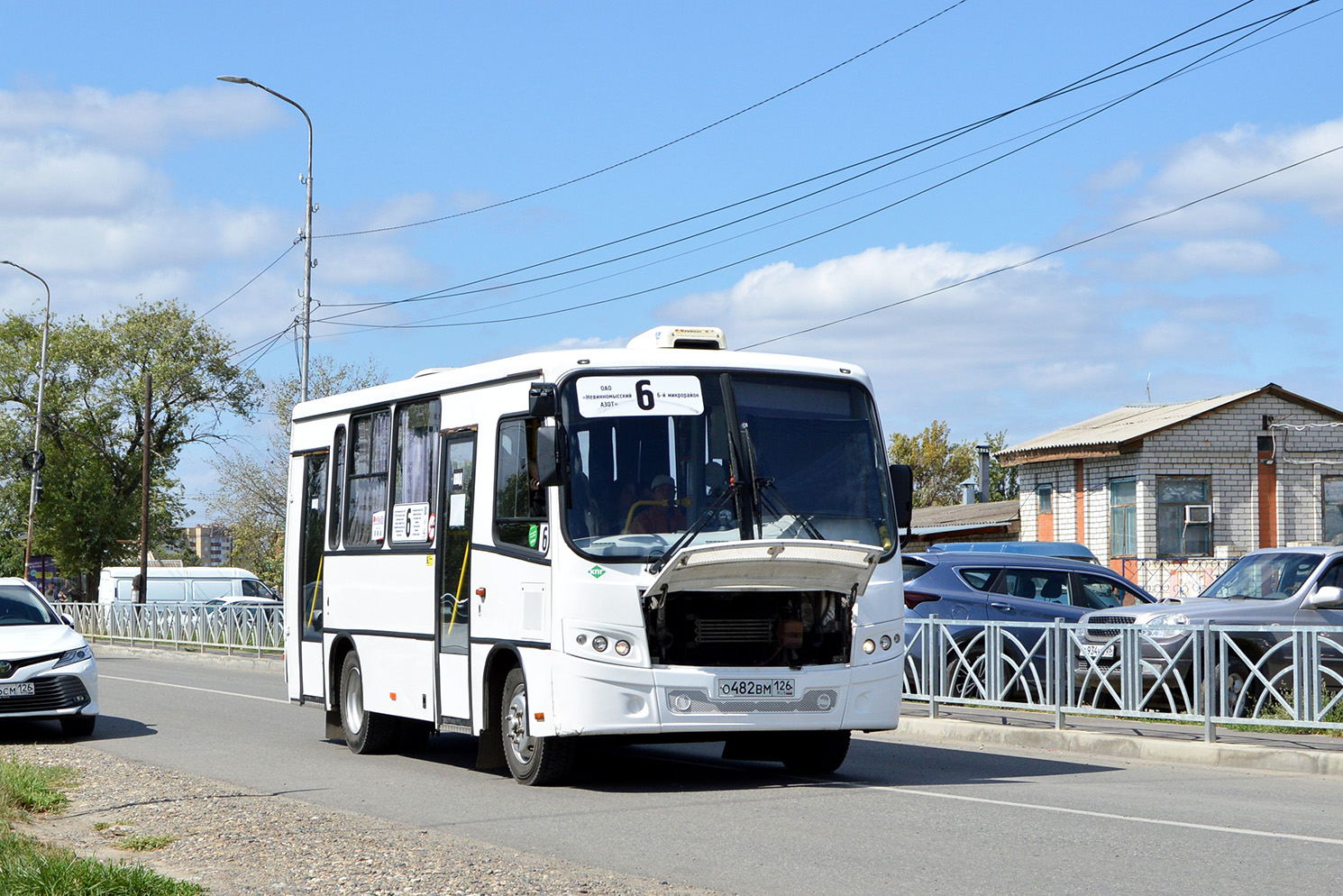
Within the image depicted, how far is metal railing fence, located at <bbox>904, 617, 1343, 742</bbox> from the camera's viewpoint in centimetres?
1297

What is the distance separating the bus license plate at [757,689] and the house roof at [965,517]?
32.8 metres

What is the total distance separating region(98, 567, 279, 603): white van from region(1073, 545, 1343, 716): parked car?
34.1 metres

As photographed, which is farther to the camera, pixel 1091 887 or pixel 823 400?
pixel 823 400

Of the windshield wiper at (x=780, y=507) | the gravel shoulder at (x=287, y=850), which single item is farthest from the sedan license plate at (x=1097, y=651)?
the gravel shoulder at (x=287, y=850)

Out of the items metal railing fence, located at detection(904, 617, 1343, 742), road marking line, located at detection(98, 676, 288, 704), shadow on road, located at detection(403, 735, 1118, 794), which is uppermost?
metal railing fence, located at detection(904, 617, 1343, 742)

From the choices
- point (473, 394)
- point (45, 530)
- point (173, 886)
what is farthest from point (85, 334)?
point (173, 886)

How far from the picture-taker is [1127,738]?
13508 millimetres

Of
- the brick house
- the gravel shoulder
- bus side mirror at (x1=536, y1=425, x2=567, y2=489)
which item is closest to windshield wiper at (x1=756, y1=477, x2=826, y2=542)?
bus side mirror at (x1=536, y1=425, x2=567, y2=489)

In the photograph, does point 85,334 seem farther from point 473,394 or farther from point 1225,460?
point 473,394

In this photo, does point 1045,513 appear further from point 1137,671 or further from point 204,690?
point 1137,671

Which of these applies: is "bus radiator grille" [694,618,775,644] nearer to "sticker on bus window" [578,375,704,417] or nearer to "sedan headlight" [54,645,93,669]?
"sticker on bus window" [578,375,704,417]

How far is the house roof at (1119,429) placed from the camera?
34.6m

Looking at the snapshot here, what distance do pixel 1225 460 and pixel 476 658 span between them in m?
27.3

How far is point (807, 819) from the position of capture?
9234mm
